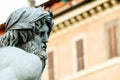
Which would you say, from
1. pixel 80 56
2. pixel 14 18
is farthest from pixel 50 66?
pixel 14 18

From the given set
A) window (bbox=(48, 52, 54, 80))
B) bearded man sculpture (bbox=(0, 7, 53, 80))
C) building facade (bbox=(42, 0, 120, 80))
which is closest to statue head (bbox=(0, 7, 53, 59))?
bearded man sculpture (bbox=(0, 7, 53, 80))

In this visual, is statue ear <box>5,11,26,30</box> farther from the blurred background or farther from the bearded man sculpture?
the blurred background

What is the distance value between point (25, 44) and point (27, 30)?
94mm

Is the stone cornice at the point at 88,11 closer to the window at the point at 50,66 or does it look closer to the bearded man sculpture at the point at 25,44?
the window at the point at 50,66

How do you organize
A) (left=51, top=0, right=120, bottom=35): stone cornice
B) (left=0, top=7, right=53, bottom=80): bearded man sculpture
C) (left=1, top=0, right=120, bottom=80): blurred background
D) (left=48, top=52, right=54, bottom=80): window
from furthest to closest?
1. (left=48, top=52, right=54, bottom=80): window
2. (left=51, top=0, right=120, bottom=35): stone cornice
3. (left=1, top=0, right=120, bottom=80): blurred background
4. (left=0, top=7, right=53, bottom=80): bearded man sculpture

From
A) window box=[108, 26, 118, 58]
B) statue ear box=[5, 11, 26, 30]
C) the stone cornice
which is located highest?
statue ear box=[5, 11, 26, 30]

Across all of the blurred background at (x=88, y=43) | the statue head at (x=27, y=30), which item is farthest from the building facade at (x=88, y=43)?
the statue head at (x=27, y=30)

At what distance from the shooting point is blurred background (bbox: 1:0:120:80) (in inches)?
1622

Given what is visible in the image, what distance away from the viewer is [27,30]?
514cm

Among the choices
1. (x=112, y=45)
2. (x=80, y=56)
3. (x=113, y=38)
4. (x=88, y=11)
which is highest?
(x=88, y=11)

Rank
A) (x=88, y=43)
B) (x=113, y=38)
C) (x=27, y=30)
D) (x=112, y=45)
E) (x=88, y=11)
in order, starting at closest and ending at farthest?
1. (x=27, y=30)
2. (x=112, y=45)
3. (x=113, y=38)
4. (x=88, y=11)
5. (x=88, y=43)

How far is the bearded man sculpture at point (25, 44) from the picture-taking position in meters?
4.87

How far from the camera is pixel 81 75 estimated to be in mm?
42062

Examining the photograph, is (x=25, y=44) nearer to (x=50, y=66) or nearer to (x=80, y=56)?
(x=80, y=56)
